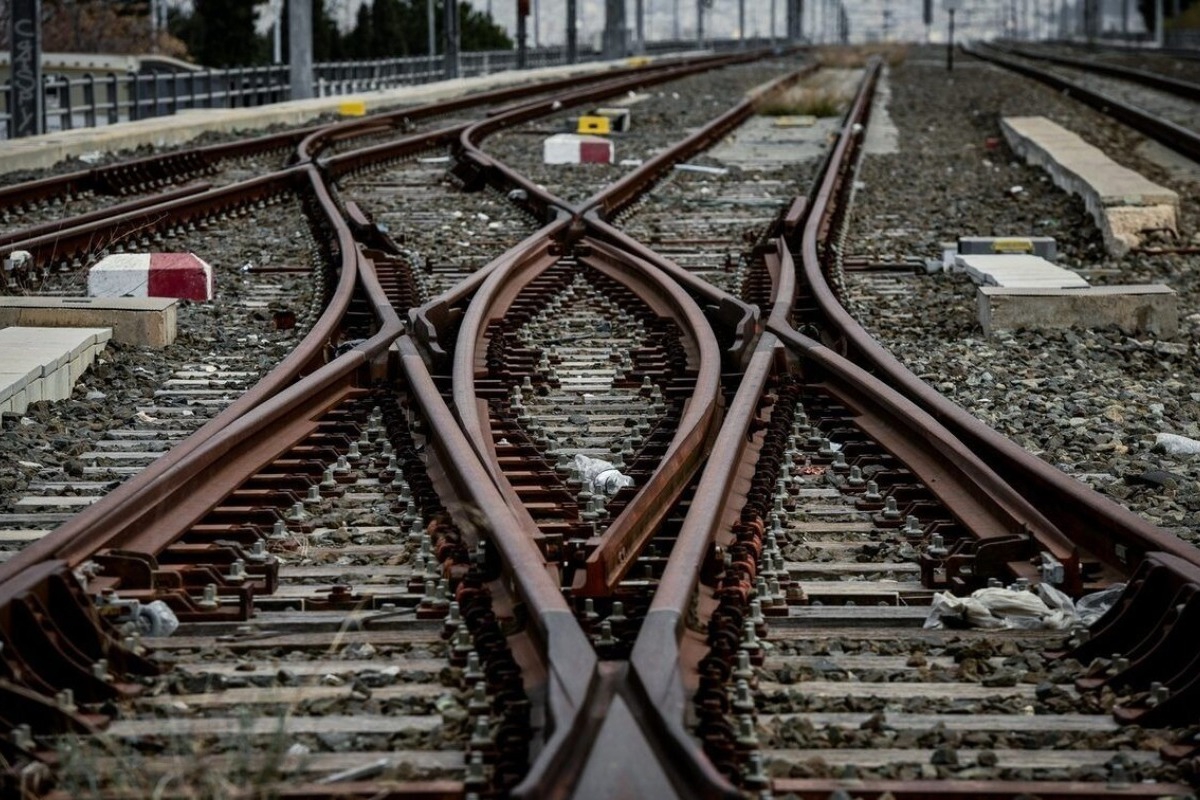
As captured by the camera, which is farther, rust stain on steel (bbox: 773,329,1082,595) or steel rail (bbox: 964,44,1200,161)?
steel rail (bbox: 964,44,1200,161)

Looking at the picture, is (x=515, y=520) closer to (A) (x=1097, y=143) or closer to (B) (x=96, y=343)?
(B) (x=96, y=343)

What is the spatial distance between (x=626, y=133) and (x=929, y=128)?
14.8 feet

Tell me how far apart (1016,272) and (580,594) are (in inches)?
257

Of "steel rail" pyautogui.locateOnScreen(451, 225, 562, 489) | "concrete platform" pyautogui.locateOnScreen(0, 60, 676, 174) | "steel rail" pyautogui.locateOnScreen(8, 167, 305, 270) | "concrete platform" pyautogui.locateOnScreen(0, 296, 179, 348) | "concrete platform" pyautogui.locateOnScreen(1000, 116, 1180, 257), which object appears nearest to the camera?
"steel rail" pyautogui.locateOnScreen(451, 225, 562, 489)

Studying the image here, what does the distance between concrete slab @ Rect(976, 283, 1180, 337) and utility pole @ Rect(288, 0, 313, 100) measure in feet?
73.3

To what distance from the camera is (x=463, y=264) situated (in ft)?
37.8

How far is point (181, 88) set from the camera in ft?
97.1

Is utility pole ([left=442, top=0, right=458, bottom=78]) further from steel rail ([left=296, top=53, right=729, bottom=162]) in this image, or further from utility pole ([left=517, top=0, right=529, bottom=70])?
utility pole ([left=517, top=0, right=529, bottom=70])

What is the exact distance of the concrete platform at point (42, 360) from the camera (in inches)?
291

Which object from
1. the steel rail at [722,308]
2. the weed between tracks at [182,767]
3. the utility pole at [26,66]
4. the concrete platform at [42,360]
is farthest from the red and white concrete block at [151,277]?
the utility pole at [26,66]

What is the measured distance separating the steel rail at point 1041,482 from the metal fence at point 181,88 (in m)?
15.5

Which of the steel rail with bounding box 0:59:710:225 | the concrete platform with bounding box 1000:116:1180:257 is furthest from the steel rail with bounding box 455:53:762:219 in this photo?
the concrete platform with bounding box 1000:116:1180:257

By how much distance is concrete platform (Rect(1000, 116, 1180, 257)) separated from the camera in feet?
42.1

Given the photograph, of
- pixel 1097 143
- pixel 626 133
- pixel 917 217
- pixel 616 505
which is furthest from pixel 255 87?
pixel 616 505
